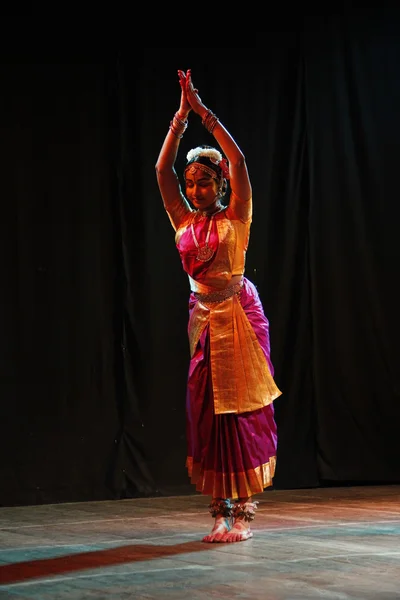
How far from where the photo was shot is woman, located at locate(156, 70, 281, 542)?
358 centimetres

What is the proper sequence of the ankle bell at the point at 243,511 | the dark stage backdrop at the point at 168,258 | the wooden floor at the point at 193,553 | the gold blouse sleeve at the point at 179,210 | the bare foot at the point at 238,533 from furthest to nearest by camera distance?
the dark stage backdrop at the point at 168,258, the gold blouse sleeve at the point at 179,210, the ankle bell at the point at 243,511, the bare foot at the point at 238,533, the wooden floor at the point at 193,553

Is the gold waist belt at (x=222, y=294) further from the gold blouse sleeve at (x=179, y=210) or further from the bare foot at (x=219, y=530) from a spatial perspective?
the bare foot at (x=219, y=530)

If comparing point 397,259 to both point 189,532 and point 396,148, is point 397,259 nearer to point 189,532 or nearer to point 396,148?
point 396,148

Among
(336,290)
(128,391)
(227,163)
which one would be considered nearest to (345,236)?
(336,290)

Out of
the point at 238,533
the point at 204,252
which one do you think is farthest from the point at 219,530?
the point at 204,252

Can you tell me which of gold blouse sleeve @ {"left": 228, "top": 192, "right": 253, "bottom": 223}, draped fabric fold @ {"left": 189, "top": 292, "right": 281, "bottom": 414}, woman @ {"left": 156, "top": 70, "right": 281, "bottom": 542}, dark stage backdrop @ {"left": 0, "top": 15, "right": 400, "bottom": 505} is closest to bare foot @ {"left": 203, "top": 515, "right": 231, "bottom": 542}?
woman @ {"left": 156, "top": 70, "right": 281, "bottom": 542}

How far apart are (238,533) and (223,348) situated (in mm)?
648

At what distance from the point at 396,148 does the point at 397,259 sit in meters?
0.65

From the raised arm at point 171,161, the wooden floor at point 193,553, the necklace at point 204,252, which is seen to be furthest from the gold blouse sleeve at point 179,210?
the wooden floor at point 193,553

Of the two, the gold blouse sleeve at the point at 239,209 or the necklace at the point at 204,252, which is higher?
the gold blouse sleeve at the point at 239,209

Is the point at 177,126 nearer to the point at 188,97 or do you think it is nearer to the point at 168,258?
the point at 188,97

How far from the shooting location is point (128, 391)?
17.2 ft

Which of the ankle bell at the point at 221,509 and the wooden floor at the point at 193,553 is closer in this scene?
the wooden floor at the point at 193,553

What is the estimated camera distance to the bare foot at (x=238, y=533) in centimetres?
351
